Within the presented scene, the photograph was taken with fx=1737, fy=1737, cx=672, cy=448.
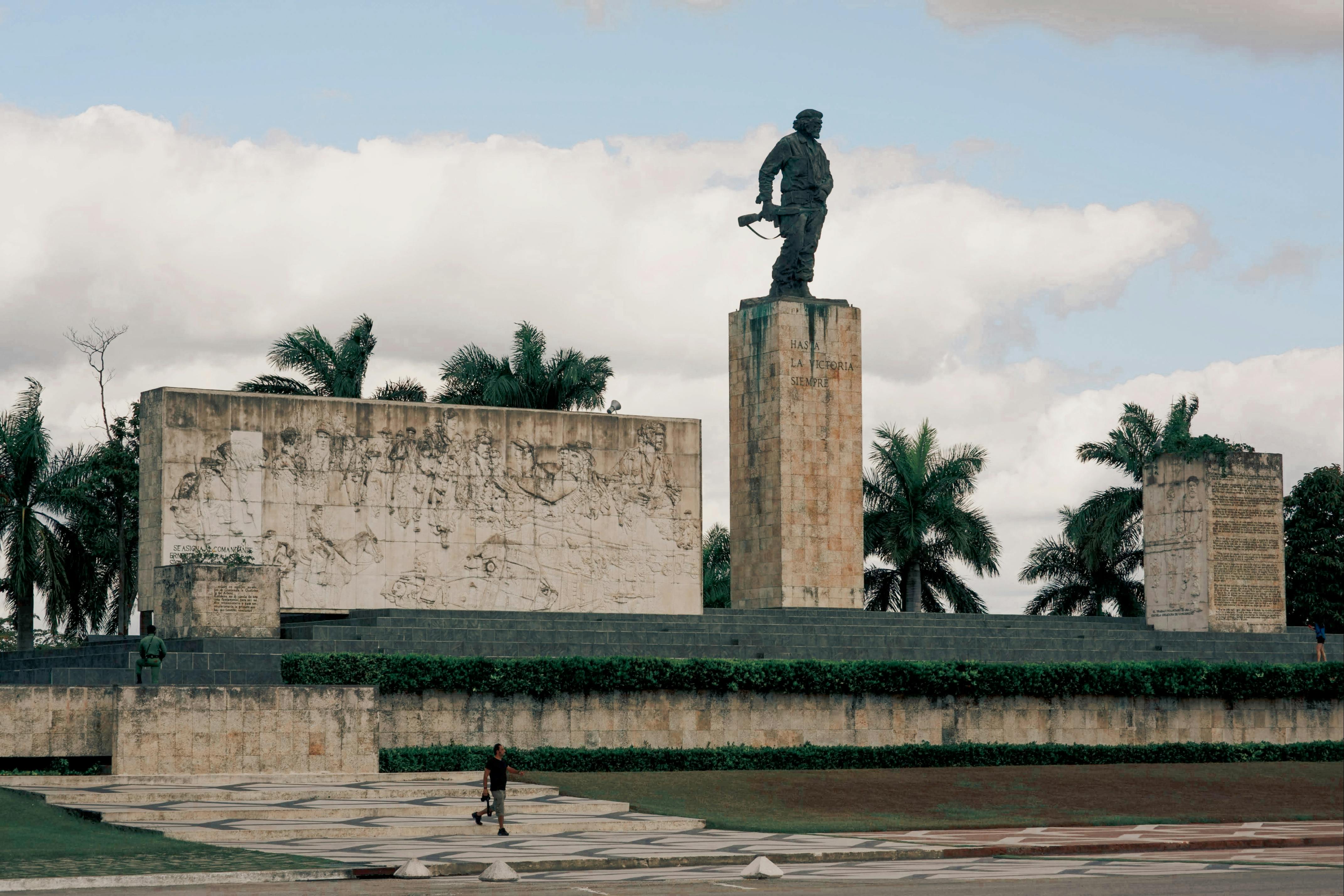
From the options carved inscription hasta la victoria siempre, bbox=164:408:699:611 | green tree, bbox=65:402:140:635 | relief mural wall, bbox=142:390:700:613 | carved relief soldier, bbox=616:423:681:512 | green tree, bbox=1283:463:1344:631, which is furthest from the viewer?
green tree, bbox=1283:463:1344:631

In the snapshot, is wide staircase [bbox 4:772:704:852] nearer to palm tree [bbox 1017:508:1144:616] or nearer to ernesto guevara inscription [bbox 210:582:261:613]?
ernesto guevara inscription [bbox 210:582:261:613]

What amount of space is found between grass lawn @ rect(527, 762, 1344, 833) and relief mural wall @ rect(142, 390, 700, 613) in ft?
17.2

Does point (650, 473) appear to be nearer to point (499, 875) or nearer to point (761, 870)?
point (761, 870)

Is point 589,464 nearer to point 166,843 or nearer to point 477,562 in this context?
point 477,562

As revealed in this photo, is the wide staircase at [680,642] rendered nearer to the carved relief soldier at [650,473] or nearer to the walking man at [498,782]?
the carved relief soldier at [650,473]

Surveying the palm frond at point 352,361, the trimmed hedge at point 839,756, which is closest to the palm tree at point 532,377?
the palm frond at point 352,361

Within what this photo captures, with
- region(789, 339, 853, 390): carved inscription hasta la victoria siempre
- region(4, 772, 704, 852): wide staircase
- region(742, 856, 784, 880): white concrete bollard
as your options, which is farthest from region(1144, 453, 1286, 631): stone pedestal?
region(742, 856, 784, 880): white concrete bollard

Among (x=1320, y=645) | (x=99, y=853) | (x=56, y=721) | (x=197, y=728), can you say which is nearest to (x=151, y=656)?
(x=197, y=728)

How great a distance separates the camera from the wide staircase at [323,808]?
588 inches

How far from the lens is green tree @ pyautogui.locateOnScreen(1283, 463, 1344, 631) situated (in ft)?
109

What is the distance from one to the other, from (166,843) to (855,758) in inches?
391

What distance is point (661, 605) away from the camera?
25.5m

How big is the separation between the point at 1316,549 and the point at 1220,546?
25.0 feet

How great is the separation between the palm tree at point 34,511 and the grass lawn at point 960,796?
12976 millimetres
